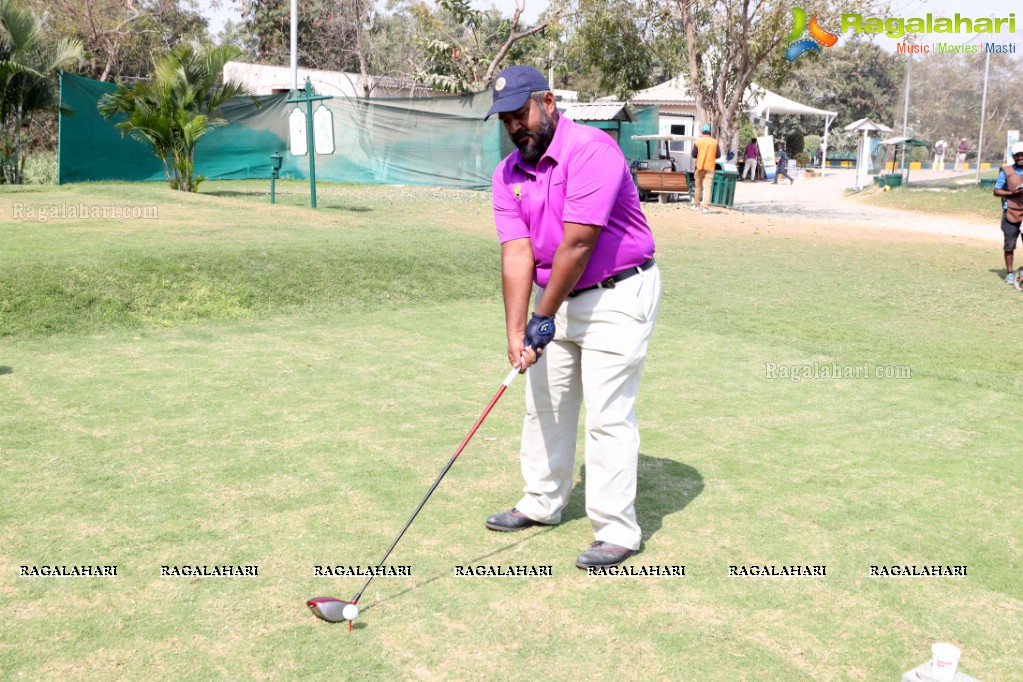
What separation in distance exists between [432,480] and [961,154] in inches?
1780

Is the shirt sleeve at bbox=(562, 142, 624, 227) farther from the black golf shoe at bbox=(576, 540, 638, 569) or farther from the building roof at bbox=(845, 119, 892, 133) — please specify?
the building roof at bbox=(845, 119, 892, 133)

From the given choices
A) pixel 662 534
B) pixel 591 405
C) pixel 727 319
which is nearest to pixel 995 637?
pixel 662 534

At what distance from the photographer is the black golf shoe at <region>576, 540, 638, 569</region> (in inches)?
157

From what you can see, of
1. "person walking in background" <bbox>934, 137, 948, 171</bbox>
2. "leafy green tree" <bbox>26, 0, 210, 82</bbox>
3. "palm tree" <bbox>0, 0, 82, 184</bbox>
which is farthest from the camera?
"person walking in background" <bbox>934, 137, 948, 171</bbox>

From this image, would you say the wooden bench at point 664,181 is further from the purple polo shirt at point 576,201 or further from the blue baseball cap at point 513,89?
the blue baseball cap at point 513,89

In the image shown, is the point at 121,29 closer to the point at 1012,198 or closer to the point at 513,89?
the point at 1012,198

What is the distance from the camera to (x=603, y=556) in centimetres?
401

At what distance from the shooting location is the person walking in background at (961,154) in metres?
42.0

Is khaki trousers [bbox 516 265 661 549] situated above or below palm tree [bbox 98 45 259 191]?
below

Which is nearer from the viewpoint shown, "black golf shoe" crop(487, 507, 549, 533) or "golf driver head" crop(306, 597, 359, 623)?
"golf driver head" crop(306, 597, 359, 623)

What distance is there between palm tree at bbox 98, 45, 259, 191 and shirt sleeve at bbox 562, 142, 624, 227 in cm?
1511
